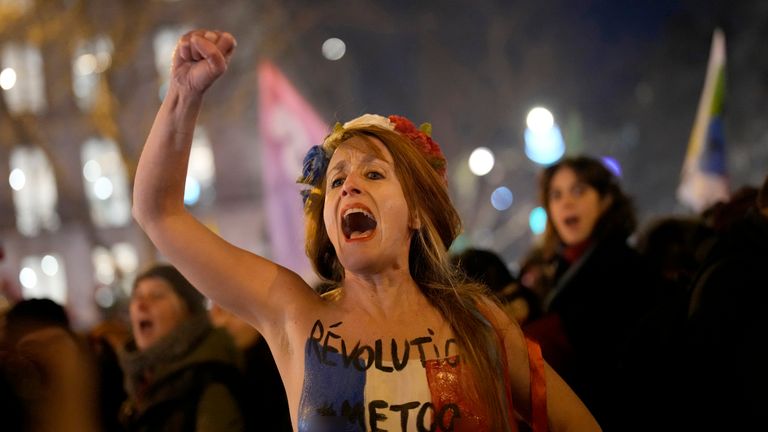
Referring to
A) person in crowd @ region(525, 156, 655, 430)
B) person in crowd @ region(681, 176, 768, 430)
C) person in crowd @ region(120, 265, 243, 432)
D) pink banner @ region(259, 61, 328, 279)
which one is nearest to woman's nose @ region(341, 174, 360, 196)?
person in crowd @ region(525, 156, 655, 430)

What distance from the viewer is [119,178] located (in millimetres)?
42656

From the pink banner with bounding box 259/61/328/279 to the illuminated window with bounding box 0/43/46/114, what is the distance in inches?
1200

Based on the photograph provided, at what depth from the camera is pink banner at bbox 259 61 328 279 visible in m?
10.4

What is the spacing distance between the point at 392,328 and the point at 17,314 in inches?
77.2

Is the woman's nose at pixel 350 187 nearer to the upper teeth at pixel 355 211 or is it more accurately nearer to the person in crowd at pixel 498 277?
the upper teeth at pixel 355 211

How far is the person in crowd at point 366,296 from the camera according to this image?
269 cm

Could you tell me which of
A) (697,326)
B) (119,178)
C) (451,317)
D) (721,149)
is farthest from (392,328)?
(119,178)

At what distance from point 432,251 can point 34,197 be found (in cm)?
4379

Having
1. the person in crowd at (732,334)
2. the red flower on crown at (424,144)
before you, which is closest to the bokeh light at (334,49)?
the person in crowd at (732,334)

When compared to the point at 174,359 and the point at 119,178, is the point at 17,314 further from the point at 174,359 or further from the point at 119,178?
the point at 119,178

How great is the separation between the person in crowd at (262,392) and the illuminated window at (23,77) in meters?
35.8

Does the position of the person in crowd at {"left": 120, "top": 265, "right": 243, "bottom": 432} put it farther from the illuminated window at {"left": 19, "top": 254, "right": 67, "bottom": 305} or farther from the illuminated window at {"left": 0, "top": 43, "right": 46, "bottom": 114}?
the illuminated window at {"left": 19, "top": 254, "right": 67, "bottom": 305}

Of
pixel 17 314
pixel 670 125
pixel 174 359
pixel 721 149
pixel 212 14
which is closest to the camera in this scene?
pixel 17 314

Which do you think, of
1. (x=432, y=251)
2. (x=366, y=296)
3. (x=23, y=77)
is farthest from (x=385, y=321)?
(x=23, y=77)
